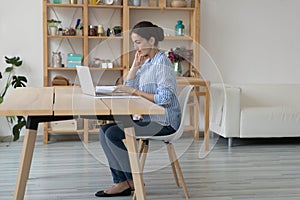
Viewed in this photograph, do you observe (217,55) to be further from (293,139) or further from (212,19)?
(293,139)

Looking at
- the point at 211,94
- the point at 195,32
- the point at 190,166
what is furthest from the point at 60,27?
the point at 190,166

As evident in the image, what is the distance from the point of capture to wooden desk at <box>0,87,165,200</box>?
209cm

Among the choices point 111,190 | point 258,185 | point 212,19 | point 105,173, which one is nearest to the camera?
point 111,190

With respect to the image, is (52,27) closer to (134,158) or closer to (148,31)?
(148,31)

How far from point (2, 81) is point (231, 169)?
2612 millimetres

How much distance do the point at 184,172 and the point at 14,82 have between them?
2.08 meters

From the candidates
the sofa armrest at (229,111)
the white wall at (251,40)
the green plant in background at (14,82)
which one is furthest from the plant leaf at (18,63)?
the sofa armrest at (229,111)

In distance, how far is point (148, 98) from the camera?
2.61 meters

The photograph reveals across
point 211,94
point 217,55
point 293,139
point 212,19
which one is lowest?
point 293,139

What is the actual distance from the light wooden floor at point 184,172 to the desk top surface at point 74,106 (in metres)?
0.74

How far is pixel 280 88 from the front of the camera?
16.6 feet

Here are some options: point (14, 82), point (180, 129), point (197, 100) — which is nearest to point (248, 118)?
point (197, 100)

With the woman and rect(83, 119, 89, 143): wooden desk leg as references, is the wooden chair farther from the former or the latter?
rect(83, 119, 89, 143): wooden desk leg

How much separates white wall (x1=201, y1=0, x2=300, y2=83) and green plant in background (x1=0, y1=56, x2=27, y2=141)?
2034mm
